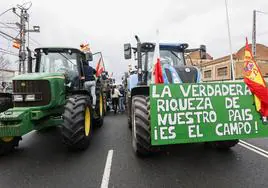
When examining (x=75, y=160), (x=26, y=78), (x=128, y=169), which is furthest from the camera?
(x=26, y=78)

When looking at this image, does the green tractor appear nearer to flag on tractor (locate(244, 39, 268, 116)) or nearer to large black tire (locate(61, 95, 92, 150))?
large black tire (locate(61, 95, 92, 150))

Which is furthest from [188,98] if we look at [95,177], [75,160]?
[75,160]

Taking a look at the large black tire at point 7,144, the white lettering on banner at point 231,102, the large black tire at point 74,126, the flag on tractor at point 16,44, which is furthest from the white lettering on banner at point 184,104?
the flag on tractor at point 16,44

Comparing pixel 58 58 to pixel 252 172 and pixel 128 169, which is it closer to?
pixel 128 169

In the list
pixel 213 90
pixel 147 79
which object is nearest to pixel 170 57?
pixel 147 79

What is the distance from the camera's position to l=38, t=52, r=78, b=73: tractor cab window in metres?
6.10

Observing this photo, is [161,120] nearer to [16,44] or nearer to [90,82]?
[90,82]

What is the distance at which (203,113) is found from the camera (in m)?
3.59

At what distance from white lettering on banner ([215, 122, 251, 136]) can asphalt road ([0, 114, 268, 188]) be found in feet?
2.38

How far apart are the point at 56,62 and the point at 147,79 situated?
8.81ft

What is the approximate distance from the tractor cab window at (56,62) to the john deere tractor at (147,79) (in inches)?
71.5

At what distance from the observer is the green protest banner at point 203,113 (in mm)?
3490

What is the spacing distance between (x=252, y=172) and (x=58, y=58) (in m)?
5.48

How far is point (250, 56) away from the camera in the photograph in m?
4.11
